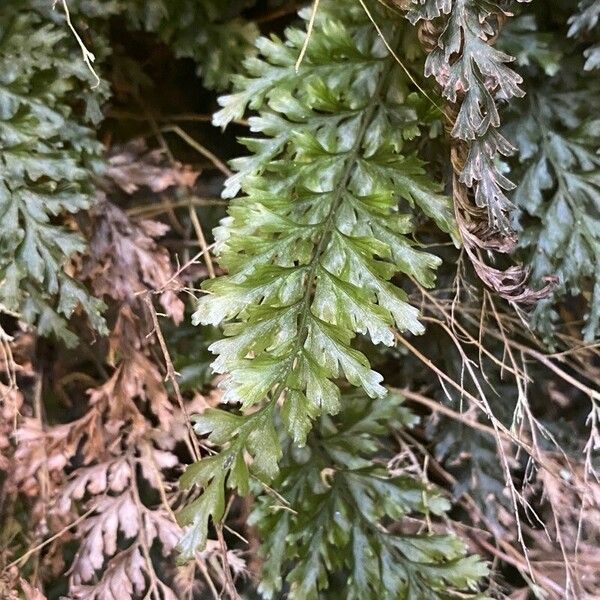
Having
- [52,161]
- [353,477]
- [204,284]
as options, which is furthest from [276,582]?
[52,161]

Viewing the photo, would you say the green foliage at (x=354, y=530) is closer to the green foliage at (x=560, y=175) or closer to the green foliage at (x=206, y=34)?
the green foliage at (x=560, y=175)

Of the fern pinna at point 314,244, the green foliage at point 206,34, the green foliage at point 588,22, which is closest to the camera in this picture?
the fern pinna at point 314,244

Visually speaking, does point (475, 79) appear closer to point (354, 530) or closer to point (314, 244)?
point (314, 244)

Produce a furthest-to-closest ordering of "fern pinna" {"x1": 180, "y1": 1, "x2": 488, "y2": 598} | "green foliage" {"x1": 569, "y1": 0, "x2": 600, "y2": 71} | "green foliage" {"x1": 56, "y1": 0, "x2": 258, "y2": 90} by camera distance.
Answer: "green foliage" {"x1": 56, "y1": 0, "x2": 258, "y2": 90} < "green foliage" {"x1": 569, "y1": 0, "x2": 600, "y2": 71} < "fern pinna" {"x1": 180, "y1": 1, "x2": 488, "y2": 598}

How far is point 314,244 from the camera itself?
33.6 inches

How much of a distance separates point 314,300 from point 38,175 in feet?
1.40

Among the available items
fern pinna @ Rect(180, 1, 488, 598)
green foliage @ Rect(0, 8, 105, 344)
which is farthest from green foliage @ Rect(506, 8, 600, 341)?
green foliage @ Rect(0, 8, 105, 344)

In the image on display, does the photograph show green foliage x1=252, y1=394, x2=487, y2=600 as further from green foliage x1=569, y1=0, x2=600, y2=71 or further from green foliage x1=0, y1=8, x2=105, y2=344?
green foliage x1=569, y1=0, x2=600, y2=71

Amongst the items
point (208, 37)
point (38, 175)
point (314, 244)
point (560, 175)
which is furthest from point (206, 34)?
point (560, 175)

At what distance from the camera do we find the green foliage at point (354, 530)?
954mm

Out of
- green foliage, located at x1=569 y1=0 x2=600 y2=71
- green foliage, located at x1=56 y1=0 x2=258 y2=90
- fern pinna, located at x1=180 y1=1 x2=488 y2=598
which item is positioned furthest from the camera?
green foliage, located at x1=56 y1=0 x2=258 y2=90

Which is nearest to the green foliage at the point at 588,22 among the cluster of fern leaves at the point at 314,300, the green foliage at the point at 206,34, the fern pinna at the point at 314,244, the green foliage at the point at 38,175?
the cluster of fern leaves at the point at 314,300

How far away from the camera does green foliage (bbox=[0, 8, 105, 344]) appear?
94cm

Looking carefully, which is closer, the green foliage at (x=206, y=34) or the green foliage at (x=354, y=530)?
the green foliage at (x=354, y=530)
